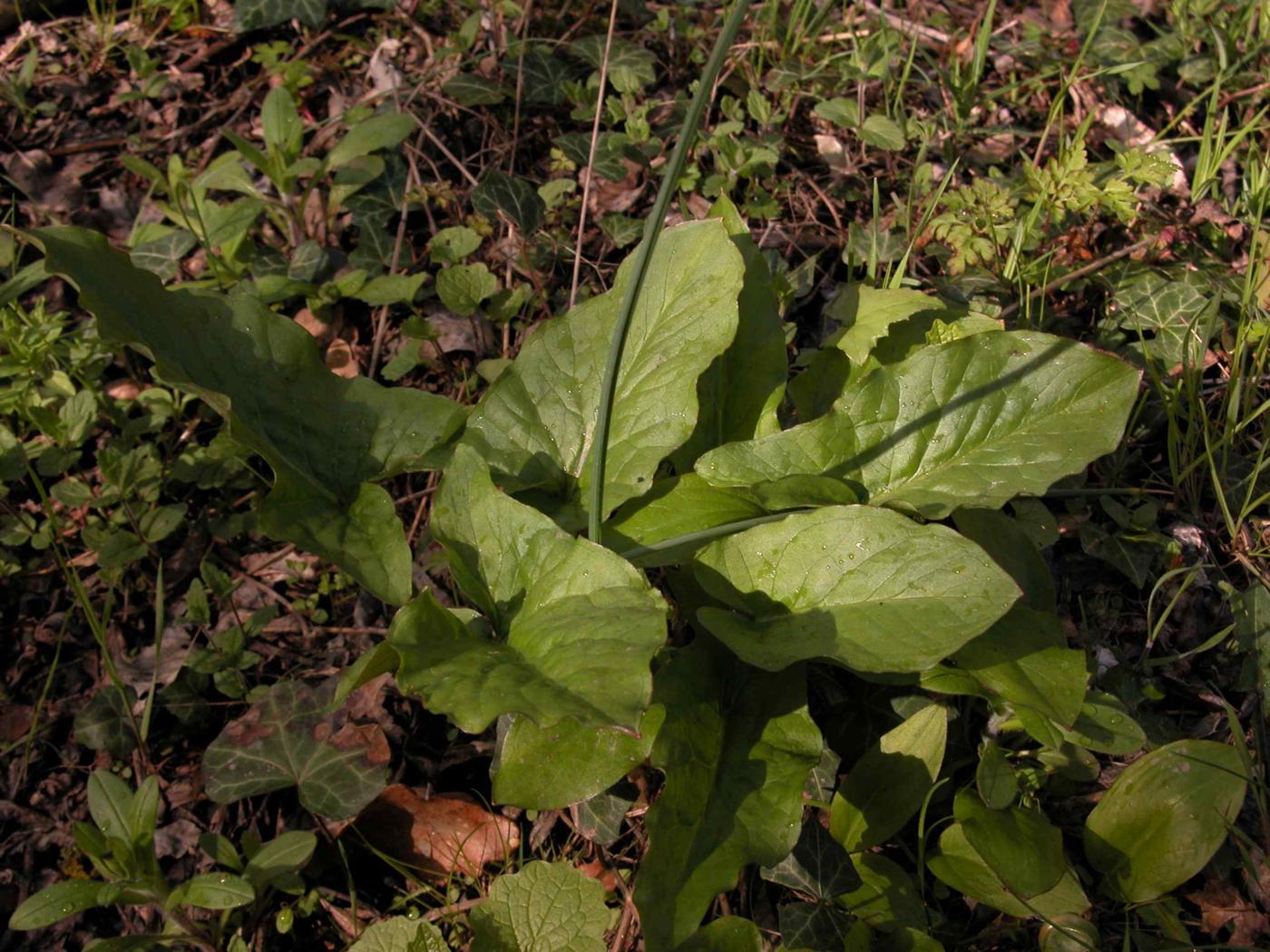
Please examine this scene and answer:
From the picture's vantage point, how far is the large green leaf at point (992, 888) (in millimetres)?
1785

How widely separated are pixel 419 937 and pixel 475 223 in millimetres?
1944

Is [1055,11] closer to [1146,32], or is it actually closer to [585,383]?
[1146,32]

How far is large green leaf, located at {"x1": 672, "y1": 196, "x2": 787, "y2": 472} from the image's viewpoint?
83.0 inches

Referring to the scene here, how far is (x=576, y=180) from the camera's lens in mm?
3102

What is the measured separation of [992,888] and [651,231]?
4.29 ft

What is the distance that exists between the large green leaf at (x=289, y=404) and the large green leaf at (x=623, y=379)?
152 millimetres

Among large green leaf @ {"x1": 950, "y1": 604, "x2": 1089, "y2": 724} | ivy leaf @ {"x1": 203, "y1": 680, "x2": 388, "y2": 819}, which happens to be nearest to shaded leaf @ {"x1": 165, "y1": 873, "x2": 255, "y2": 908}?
ivy leaf @ {"x1": 203, "y1": 680, "x2": 388, "y2": 819}

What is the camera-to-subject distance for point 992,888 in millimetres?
1791

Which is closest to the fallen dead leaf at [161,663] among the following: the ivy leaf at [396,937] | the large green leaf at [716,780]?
the ivy leaf at [396,937]

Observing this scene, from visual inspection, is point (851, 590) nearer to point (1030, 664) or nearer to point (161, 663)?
point (1030, 664)

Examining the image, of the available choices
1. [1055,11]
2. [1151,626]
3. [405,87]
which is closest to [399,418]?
[405,87]

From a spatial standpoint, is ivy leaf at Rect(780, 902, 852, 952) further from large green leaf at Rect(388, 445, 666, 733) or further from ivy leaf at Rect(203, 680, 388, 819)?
ivy leaf at Rect(203, 680, 388, 819)

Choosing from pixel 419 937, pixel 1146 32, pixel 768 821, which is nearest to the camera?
pixel 768 821

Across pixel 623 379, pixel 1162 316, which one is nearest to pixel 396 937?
pixel 623 379
